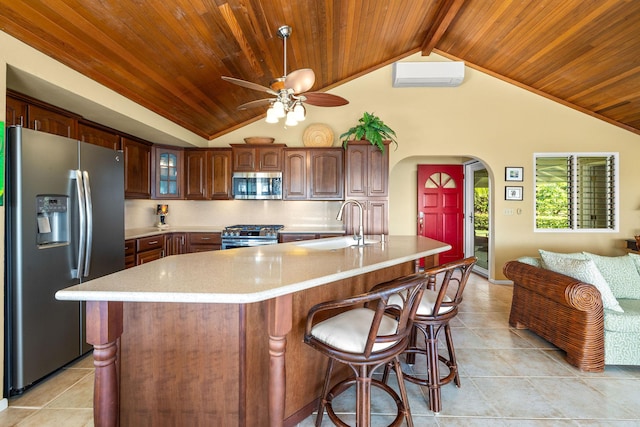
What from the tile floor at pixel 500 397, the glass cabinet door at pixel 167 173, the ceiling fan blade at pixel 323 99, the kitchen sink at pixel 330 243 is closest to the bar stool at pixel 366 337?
the tile floor at pixel 500 397

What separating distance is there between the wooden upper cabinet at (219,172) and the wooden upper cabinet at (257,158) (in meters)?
0.13

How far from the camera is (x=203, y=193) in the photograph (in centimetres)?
487

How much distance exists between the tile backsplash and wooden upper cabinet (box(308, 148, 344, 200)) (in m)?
0.43

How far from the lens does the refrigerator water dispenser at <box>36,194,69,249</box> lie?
88.7 inches

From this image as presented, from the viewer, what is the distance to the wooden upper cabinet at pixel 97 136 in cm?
327

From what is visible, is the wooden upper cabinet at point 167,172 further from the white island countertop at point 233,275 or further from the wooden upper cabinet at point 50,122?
the white island countertop at point 233,275

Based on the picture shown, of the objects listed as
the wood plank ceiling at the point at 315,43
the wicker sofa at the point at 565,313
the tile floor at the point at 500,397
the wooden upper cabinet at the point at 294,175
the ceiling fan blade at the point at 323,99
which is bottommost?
the tile floor at the point at 500,397

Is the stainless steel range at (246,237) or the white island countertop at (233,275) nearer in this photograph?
the white island countertop at (233,275)

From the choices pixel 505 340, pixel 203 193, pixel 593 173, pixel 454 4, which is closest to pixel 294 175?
pixel 203 193

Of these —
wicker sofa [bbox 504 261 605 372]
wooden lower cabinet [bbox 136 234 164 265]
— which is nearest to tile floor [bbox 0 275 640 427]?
wicker sofa [bbox 504 261 605 372]

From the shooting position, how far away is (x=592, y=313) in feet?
7.55

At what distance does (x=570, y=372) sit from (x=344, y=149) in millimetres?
3513

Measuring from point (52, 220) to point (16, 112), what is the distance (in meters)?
0.90

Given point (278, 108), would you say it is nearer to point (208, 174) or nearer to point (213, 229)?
point (208, 174)
